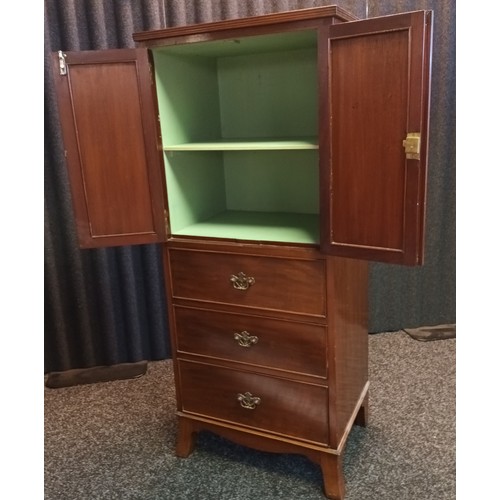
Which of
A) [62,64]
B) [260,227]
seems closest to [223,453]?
[260,227]

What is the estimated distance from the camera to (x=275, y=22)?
132cm

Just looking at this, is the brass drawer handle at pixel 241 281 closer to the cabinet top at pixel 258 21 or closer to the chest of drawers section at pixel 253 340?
the chest of drawers section at pixel 253 340

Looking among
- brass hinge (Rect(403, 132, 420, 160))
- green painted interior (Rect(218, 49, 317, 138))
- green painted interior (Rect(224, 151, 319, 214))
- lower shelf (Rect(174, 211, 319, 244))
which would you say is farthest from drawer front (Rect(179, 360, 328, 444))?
green painted interior (Rect(218, 49, 317, 138))

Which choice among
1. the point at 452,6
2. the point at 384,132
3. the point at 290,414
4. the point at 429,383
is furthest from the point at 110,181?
the point at 452,6

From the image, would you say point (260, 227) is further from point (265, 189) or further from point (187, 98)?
point (187, 98)

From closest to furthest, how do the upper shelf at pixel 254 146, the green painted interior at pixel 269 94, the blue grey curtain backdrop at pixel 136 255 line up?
the upper shelf at pixel 254 146, the green painted interior at pixel 269 94, the blue grey curtain backdrop at pixel 136 255

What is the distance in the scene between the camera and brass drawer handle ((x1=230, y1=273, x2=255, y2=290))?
1.57m

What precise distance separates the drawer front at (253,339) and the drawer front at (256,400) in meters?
0.06

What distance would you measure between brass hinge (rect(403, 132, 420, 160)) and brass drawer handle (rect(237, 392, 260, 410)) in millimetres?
945

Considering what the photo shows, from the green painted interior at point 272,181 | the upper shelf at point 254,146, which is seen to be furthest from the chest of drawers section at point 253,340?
the green painted interior at point 272,181

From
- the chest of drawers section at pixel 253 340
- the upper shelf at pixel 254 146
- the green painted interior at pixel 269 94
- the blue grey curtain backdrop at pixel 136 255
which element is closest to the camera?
the upper shelf at pixel 254 146

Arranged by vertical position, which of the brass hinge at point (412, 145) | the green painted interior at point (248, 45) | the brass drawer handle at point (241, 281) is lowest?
the brass drawer handle at point (241, 281)

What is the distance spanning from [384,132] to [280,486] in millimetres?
1223

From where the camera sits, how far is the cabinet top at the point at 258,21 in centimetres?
125
